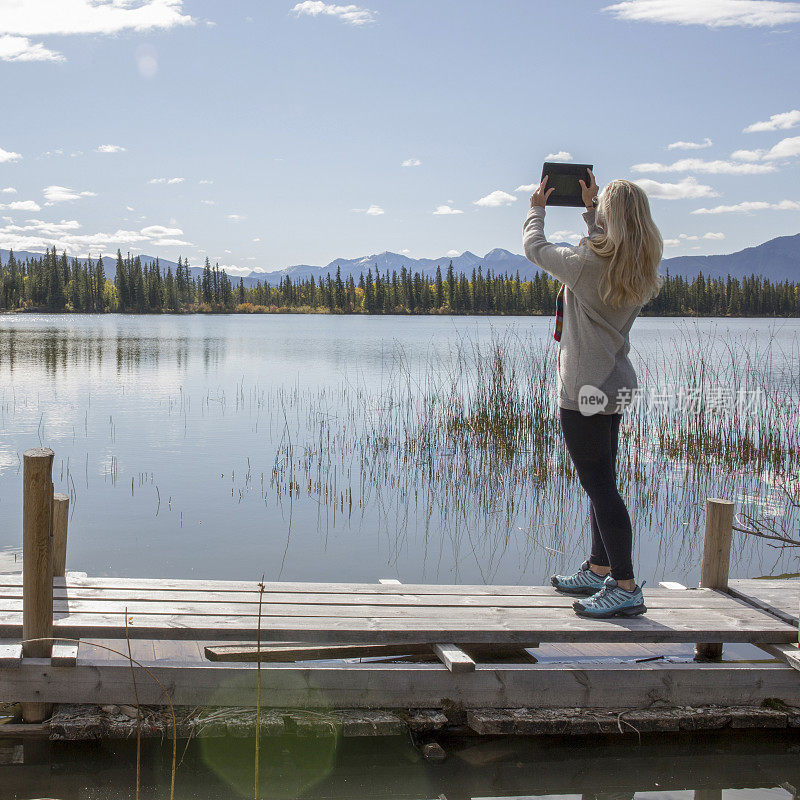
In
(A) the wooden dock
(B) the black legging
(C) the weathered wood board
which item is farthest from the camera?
(B) the black legging

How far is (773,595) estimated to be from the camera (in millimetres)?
3678

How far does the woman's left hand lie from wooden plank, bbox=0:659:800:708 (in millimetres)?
1781

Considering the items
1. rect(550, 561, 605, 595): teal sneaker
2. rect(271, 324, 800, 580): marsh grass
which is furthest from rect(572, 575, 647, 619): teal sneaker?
rect(271, 324, 800, 580): marsh grass

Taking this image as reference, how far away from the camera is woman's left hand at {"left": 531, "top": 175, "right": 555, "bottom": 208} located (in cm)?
307

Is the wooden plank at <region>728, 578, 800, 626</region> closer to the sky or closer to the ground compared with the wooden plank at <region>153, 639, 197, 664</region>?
closer to the sky

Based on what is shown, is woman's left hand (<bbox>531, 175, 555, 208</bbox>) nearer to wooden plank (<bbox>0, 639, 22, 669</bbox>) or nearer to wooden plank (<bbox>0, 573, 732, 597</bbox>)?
wooden plank (<bbox>0, 573, 732, 597</bbox>)

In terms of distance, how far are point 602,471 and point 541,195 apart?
1096mm

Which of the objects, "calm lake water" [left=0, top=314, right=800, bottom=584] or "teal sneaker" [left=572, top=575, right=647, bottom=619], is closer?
"teal sneaker" [left=572, top=575, right=647, bottom=619]

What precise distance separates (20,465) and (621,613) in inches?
267

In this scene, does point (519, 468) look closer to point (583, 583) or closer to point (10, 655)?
point (583, 583)

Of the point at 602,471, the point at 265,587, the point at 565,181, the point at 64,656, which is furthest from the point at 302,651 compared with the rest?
the point at 565,181

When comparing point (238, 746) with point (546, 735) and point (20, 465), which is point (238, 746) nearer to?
point (546, 735)

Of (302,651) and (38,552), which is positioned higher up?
(38,552)

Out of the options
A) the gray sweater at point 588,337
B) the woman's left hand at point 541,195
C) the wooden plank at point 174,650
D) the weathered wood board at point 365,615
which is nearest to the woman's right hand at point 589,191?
the woman's left hand at point 541,195
